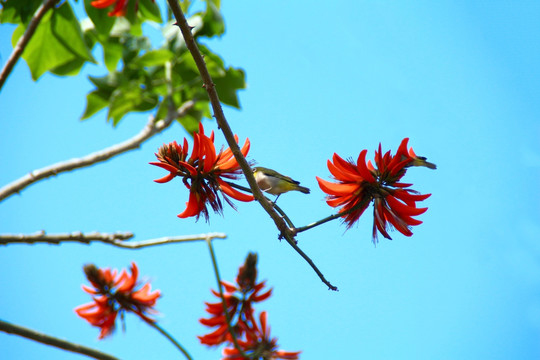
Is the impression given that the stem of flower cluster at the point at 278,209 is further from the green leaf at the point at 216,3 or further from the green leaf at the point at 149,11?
the green leaf at the point at 216,3

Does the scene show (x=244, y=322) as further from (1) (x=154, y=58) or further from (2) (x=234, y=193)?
(1) (x=154, y=58)

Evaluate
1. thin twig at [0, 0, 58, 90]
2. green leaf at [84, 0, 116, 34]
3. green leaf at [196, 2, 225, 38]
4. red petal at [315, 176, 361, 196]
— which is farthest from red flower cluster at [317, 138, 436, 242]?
green leaf at [196, 2, 225, 38]

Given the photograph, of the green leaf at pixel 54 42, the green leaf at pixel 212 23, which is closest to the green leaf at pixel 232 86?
the green leaf at pixel 212 23

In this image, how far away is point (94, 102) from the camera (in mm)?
2842

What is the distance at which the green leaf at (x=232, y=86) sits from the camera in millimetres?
2920

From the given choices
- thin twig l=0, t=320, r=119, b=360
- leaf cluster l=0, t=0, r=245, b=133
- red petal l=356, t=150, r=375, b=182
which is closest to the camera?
thin twig l=0, t=320, r=119, b=360

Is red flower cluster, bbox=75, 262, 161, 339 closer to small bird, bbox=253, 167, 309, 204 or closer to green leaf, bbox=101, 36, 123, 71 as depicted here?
small bird, bbox=253, 167, 309, 204

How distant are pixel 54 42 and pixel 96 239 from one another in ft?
4.63

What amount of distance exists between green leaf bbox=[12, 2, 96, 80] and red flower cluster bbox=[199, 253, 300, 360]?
1151mm

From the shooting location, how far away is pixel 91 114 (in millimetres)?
2865

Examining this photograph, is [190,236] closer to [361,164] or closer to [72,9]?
[361,164]

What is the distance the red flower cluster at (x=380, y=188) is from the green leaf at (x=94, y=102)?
180 cm

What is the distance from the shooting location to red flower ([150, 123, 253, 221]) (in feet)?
4.79

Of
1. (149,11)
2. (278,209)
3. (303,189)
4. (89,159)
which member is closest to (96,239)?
(278,209)
